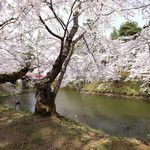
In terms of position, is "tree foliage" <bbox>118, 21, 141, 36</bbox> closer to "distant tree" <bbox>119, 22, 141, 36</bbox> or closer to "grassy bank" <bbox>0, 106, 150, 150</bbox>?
"distant tree" <bbox>119, 22, 141, 36</bbox>

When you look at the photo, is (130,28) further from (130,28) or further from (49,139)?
(49,139)

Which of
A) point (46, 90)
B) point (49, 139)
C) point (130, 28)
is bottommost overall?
point (49, 139)

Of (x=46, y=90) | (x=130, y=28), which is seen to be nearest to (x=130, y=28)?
(x=130, y=28)

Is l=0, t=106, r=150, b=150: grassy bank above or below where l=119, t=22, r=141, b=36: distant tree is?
below

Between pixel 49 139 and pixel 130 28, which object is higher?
pixel 130 28

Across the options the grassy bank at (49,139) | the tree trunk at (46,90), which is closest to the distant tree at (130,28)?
the tree trunk at (46,90)

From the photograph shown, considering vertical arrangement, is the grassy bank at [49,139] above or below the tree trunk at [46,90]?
below

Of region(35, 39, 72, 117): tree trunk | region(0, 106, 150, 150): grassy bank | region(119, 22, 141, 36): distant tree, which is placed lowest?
region(0, 106, 150, 150): grassy bank

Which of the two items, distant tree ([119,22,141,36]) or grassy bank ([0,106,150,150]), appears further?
distant tree ([119,22,141,36])

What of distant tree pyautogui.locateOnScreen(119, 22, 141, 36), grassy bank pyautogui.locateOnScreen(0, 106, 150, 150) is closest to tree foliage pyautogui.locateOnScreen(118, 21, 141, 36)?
distant tree pyautogui.locateOnScreen(119, 22, 141, 36)

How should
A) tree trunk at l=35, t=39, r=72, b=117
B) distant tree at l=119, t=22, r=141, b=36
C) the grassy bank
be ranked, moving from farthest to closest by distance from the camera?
1. distant tree at l=119, t=22, r=141, b=36
2. tree trunk at l=35, t=39, r=72, b=117
3. the grassy bank

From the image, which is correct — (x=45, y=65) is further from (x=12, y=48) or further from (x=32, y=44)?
(x=12, y=48)

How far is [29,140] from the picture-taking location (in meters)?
2.52

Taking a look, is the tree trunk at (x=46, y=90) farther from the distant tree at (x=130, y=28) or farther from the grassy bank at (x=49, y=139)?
the distant tree at (x=130, y=28)
